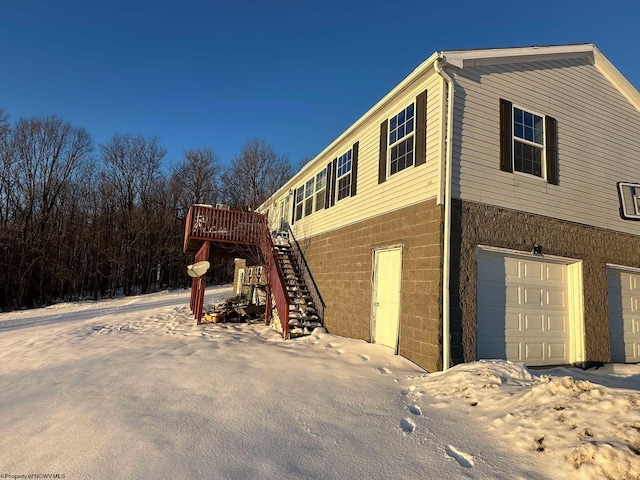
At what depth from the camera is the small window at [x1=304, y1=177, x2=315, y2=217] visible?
41.9ft

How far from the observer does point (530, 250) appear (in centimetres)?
716

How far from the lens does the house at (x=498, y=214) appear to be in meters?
6.47

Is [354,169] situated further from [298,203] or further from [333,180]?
[298,203]

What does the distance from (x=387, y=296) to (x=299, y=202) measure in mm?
7162

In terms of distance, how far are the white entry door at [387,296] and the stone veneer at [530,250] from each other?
4.12 ft

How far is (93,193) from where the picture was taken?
32.9 metres

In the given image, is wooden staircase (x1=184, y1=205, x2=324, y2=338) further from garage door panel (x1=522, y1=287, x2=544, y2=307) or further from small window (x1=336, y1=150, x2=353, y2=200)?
garage door panel (x1=522, y1=287, x2=544, y2=307)

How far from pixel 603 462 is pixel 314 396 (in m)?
2.95

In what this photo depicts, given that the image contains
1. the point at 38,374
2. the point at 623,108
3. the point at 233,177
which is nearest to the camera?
the point at 38,374

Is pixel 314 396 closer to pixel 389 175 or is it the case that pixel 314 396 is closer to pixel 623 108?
pixel 389 175

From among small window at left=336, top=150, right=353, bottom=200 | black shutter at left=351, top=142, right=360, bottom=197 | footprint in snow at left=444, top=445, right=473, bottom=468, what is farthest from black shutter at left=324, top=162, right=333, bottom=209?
footprint in snow at left=444, top=445, right=473, bottom=468

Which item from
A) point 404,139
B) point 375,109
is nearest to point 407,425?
point 404,139

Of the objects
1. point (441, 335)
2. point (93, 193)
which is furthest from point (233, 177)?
point (441, 335)

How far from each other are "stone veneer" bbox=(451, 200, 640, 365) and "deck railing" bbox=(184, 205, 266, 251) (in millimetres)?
7687
